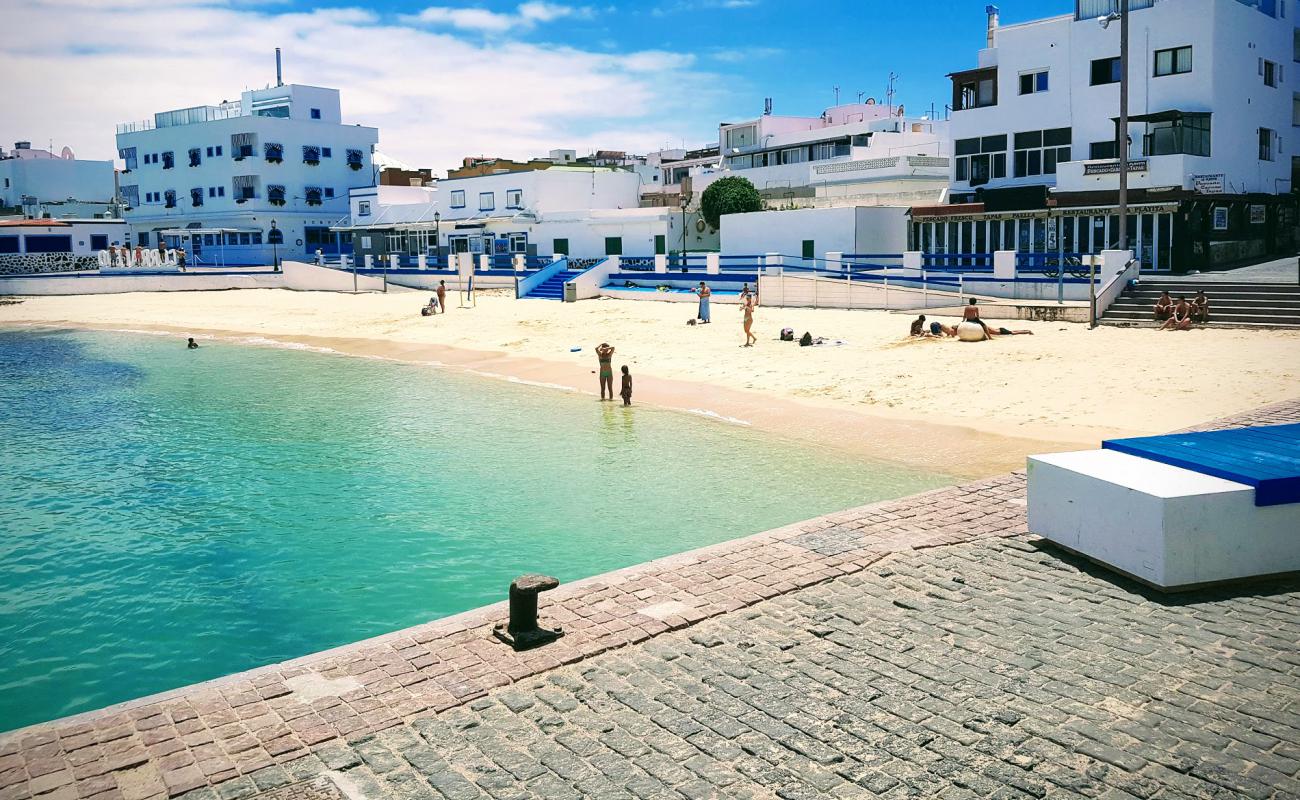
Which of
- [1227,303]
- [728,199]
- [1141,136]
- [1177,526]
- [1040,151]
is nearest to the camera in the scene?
[1177,526]

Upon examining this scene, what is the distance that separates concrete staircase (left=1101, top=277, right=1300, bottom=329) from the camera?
2531 centimetres

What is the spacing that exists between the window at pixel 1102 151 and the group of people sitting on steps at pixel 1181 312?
14.4 m

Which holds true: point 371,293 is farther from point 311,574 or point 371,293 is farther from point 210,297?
point 311,574

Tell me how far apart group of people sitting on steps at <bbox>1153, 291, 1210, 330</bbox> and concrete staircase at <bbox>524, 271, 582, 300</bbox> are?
25.9 metres

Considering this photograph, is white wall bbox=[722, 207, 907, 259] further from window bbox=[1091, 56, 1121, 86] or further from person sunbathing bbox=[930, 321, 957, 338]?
person sunbathing bbox=[930, 321, 957, 338]

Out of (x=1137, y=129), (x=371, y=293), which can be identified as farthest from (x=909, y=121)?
(x=371, y=293)

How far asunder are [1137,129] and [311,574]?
36.3m

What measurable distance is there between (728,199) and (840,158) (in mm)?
12732

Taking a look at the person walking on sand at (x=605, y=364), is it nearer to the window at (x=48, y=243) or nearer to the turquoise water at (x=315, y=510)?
the turquoise water at (x=315, y=510)

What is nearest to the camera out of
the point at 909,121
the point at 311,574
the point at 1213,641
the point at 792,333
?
the point at 1213,641

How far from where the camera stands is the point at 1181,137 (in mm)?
35250

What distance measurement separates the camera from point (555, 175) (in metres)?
57.6

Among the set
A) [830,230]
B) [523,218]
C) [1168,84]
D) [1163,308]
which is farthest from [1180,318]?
Answer: [523,218]

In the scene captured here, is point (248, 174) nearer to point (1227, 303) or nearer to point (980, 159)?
point (980, 159)
